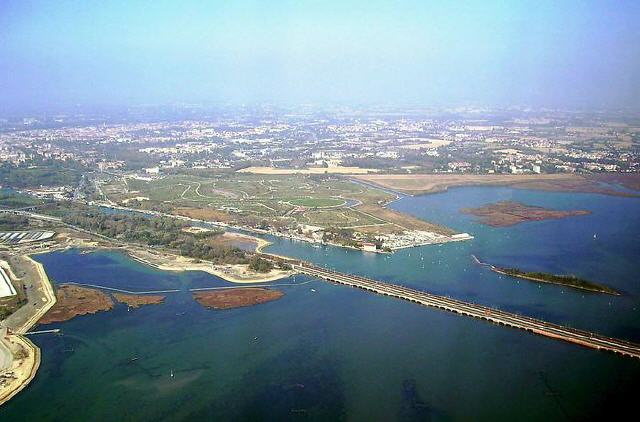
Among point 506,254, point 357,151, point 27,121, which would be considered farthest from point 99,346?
point 27,121

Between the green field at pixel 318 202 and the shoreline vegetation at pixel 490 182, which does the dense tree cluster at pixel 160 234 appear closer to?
the green field at pixel 318 202

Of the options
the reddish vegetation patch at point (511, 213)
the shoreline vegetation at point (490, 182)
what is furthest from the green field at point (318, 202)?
the reddish vegetation patch at point (511, 213)

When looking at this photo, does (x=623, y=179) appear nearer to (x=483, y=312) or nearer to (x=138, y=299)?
(x=483, y=312)

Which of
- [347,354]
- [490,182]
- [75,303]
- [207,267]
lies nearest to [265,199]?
[207,267]

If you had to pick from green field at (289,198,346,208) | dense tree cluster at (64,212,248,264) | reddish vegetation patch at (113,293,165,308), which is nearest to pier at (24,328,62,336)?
reddish vegetation patch at (113,293,165,308)

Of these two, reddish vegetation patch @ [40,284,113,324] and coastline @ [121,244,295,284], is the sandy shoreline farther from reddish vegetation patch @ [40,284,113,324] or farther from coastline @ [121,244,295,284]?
reddish vegetation patch @ [40,284,113,324]
